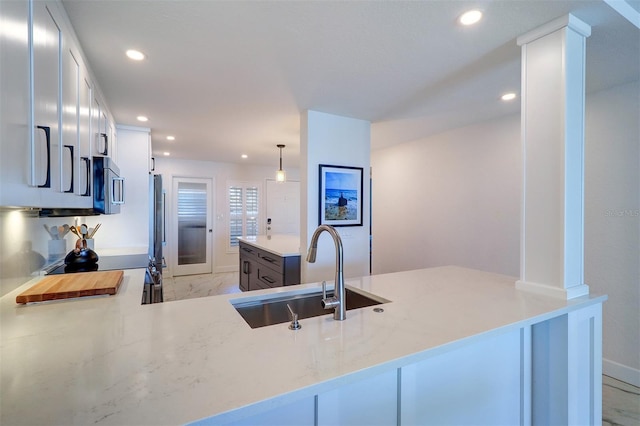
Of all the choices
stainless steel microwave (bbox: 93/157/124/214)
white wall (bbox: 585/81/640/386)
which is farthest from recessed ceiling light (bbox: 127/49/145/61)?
white wall (bbox: 585/81/640/386)

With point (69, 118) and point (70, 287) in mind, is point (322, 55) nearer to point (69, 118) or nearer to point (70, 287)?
point (69, 118)

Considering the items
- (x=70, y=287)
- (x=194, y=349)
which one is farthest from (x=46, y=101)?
(x=194, y=349)

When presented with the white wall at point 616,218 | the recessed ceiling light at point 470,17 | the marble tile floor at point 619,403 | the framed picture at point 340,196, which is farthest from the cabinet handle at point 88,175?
the white wall at point 616,218

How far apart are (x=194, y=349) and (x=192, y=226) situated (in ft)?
17.5

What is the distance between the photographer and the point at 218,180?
597 cm

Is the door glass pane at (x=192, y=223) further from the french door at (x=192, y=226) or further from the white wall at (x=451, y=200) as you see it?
the white wall at (x=451, y=200)

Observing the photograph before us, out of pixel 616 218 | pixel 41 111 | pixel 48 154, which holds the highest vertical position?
pixel 41 111

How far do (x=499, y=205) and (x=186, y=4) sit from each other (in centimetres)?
328

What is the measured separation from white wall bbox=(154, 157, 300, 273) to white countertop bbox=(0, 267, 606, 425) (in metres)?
4.42

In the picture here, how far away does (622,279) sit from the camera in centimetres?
233

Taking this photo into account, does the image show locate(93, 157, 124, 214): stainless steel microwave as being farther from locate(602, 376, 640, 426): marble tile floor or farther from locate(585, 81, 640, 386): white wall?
locate(585, 81, 640, 386): white wall

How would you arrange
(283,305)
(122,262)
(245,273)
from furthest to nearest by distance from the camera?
(245,273) → (122,262) → (283,305)

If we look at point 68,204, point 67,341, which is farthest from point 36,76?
point 67,341

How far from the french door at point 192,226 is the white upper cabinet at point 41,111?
420 cm
